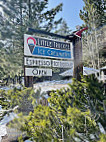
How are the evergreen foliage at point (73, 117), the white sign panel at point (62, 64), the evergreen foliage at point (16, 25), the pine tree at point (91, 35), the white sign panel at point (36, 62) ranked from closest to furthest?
the evergreen foliage at point (73, 117) < the white sign panel at point (36, 62) < the white sign panel at point (62, 64) < the evergreen foliage at point (16, 25) < the pine tree at point (91, 35)

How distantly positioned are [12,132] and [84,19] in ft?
8.23

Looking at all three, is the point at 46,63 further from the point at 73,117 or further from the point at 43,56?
the point at 73,117

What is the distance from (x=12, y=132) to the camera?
6.03ft

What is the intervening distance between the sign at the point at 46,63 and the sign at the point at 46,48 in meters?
0.08

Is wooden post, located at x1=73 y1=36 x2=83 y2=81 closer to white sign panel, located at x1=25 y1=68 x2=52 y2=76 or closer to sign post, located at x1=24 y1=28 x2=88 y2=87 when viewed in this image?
sign post, located at x1=24 y1=28 x2=88 y2=87

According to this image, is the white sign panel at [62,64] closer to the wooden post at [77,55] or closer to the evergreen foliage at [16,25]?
the wooden post at [77,55]

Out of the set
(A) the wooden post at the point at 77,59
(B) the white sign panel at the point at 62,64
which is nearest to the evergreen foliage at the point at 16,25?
(B) the white sign panel at the point at 62,64

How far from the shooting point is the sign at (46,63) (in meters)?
1.85

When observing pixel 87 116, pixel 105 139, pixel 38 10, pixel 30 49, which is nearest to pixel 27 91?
pixel 30 49

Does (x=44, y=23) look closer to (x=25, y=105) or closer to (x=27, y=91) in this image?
(x=27, y=91)

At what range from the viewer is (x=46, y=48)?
2.00 m

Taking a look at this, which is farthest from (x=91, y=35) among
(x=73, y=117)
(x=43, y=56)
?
(x=73, y=117)

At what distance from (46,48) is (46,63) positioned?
25 centimetres

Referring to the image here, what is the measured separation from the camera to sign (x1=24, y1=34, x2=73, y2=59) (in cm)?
185
